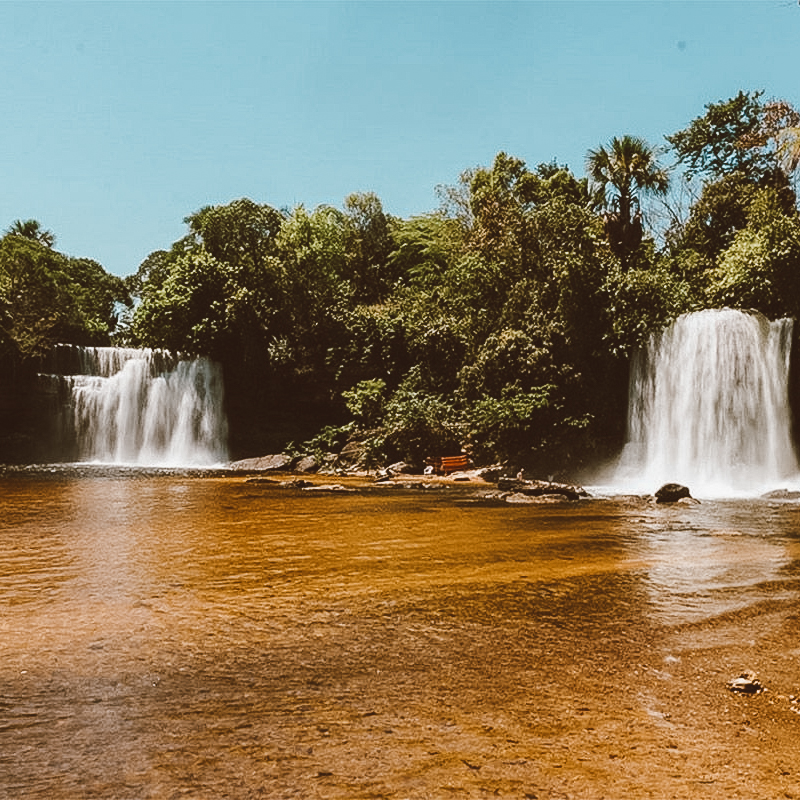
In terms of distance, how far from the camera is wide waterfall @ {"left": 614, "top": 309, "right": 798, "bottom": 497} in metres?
19.5

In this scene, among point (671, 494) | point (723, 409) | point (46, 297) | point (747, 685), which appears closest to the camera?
point (747, 685)

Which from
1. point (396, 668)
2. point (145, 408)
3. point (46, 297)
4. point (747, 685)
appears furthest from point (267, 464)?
point (747, 685)

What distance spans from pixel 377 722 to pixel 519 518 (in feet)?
25.2

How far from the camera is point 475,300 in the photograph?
26625mm

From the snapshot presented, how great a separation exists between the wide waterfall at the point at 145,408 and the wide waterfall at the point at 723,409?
17816 millimetres

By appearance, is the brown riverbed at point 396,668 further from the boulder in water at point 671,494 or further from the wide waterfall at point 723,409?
the wide waterfall at point 723,409

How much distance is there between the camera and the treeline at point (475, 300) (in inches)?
870

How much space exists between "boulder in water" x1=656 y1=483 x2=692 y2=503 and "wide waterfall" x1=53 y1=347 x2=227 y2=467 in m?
20.3

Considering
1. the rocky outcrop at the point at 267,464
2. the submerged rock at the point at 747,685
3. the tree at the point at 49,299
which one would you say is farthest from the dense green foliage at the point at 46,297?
the submerged rock at the point at 747,685

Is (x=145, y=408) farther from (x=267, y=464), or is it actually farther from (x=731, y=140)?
(x=731, y=140)

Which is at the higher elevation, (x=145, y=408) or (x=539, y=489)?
(x=145, y=408)

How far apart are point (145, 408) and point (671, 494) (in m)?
23.1

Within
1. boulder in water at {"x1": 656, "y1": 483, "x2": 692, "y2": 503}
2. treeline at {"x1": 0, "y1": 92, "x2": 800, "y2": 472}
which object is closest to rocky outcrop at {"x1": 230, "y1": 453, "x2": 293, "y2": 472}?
treeline at {"x1": 0, "y1": 92, "x2": 800, "y2": 472}

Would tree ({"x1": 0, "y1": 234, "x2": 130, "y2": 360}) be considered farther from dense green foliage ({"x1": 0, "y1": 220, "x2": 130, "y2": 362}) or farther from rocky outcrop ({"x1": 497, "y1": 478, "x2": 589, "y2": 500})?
rocky outcrop ({"x1": 497, "y1": 478, "x2": 589, "y2": 500})
